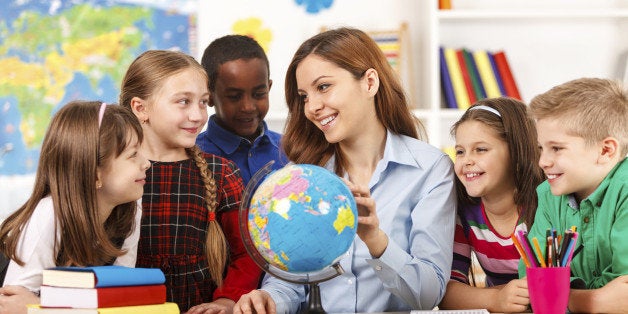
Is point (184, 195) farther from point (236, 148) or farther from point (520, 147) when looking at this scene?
point (520, 147)

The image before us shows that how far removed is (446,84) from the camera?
15.3ft

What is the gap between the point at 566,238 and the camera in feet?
6.12

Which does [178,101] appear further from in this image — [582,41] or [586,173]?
[582,41]

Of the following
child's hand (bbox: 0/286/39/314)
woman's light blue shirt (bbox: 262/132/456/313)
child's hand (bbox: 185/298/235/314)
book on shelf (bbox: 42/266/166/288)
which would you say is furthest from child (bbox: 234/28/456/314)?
child's hand (bbox: 0/286/39/314)

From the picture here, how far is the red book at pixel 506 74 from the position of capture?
4707 mm

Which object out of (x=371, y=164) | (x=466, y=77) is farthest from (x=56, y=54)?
(x=371, y=164)

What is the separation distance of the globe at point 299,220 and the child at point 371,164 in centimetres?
27

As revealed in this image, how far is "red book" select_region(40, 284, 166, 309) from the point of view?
1.74 metres

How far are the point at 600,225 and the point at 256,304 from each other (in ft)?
2.94

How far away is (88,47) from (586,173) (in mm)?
3407

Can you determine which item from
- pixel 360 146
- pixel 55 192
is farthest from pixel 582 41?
pixel 55 192

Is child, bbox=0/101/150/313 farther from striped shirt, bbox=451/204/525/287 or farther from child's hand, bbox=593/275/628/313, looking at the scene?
child's hand, bbox=593/275/628/313

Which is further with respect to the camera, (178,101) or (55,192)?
(178,101)

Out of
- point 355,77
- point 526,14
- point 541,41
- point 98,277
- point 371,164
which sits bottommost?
point 98,277
